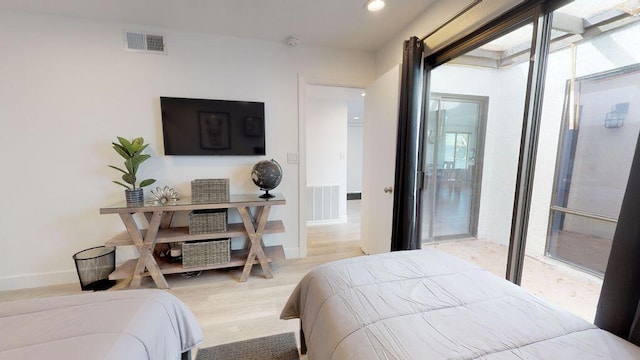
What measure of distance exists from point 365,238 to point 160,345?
2459 millimetres

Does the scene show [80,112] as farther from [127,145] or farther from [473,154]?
[473,154]

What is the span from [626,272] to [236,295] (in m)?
2.40

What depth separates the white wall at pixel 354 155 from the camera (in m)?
7.11

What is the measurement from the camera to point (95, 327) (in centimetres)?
89

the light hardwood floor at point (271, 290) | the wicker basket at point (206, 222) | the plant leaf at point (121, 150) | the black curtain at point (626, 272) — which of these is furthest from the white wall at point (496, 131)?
the plant leaf at point (121, 150)

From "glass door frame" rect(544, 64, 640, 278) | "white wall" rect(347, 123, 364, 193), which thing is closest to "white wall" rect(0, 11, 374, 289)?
"glass door frame" rect(544, 64, 640, 278)

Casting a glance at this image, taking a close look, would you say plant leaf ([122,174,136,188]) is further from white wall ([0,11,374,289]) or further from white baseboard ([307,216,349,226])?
white baseboard ([307,216,349,226])

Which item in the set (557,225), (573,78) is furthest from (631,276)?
(573,78)

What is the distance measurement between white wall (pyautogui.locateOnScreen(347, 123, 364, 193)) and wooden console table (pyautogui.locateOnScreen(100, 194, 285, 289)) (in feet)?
15.9

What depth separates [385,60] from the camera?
108 inches

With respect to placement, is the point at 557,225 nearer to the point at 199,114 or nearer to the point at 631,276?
the point at 631,276

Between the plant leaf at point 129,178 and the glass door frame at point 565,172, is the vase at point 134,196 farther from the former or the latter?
the glass door frame at point 565,172

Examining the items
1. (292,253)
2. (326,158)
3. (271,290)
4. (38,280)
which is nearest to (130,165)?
(38,280)

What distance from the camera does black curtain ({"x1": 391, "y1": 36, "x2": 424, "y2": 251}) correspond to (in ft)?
7.06
